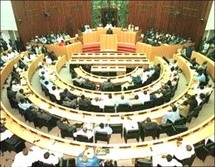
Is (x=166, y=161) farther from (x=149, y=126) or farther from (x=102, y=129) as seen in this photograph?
(x=102, y=129)

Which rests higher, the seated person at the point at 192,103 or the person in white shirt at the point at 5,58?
the seated person at the point at 192,103

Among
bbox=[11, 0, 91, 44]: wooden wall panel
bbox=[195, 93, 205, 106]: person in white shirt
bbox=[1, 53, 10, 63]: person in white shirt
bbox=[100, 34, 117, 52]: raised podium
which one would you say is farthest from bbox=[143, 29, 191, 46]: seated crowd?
bbox=[1, 53, 10, 63]: person in white shirt

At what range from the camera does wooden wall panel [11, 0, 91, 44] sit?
17219mm

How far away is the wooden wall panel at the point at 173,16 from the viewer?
16302 mm

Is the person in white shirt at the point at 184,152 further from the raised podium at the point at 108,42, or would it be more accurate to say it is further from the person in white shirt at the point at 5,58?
A: the raised podium at the point at 108,42

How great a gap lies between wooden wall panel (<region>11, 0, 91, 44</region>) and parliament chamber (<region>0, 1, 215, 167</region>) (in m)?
0.80

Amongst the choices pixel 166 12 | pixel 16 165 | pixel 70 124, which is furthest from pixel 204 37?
pixel 16 165

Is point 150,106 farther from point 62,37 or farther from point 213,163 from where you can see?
point 62,37

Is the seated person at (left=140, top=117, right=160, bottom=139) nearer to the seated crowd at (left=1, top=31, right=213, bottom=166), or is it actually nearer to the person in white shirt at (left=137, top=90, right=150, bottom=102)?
the seated crowd at (left=1, top=31, right=213, bottom=166)

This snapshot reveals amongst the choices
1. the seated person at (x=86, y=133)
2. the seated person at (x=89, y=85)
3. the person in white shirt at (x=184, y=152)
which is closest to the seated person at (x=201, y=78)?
the seated person at (x=89, y=85)

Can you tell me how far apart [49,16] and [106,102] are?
10.00 metres

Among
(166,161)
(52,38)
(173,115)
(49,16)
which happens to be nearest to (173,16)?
(52,38)

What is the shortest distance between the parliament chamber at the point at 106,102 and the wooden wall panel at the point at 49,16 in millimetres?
795

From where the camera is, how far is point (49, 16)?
18250 mm
